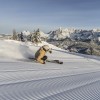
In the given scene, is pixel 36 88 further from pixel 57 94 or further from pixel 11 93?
pixel 11 93

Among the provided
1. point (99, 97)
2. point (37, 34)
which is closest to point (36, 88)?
point (99, 97)

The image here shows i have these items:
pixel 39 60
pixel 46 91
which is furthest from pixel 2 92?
pixel 39 60

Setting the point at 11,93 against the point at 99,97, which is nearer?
the point at 11,93

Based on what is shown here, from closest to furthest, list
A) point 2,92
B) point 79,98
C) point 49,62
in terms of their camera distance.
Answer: point 2,92 < point 79,98 < point 49,62

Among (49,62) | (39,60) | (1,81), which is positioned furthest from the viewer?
(49,62)

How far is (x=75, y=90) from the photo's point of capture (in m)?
7.55

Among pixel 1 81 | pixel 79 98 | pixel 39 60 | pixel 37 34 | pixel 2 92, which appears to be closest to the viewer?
pixel 2 92

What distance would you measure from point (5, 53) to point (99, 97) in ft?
28.4

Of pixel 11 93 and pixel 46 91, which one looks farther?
pixel 46 91

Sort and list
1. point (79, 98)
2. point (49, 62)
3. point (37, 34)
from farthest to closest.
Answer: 1. point (37, 34)
2. point (49, 62)
3. point (79, 98)

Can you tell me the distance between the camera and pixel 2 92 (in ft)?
19.1

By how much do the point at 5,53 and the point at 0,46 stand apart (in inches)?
46.0

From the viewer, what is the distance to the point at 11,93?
5.92 meters

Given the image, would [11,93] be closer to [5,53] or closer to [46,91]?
[46,91]
